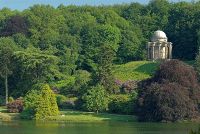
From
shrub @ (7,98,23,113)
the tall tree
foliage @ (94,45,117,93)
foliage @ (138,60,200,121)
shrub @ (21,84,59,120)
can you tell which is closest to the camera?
foliage @ (138,60,200,121)

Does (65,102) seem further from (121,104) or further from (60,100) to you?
(121,104)

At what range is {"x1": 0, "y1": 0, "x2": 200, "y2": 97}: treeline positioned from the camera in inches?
3314

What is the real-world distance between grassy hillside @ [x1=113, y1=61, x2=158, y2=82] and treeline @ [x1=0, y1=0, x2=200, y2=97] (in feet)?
7.68

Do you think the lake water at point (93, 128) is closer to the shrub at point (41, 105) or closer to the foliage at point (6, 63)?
the shrub at point (41, 105)

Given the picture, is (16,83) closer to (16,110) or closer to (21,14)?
(16,110)

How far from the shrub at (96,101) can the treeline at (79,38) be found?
506 cm

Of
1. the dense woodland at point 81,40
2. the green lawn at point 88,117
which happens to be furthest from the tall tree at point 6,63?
Result: the green lawn at point 88,117

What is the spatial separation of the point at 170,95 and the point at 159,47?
31491mm

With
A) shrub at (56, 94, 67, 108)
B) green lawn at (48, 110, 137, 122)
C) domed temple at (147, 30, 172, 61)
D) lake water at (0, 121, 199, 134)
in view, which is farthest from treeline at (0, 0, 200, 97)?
lake water at (0, 121, 199, 134)

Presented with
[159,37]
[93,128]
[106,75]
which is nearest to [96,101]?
[106,75]

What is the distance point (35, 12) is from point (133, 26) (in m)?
14.8

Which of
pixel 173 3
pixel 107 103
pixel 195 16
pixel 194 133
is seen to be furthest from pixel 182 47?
pixel 194 133

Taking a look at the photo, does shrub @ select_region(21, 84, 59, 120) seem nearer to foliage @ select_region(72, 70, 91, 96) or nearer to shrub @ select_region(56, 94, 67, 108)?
shrub @ select_region(56, 94, 67, 108)

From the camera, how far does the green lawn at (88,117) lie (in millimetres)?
67438
